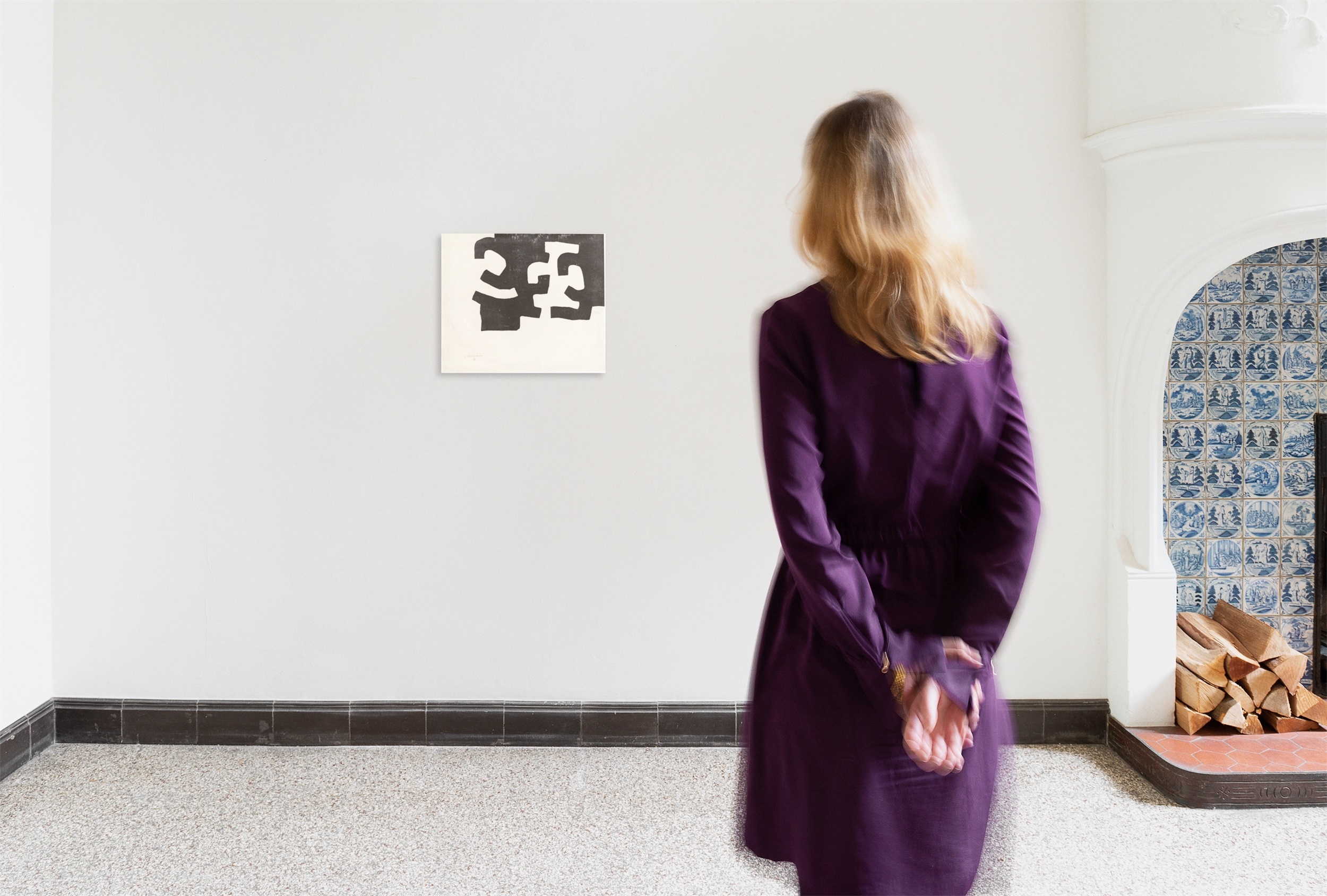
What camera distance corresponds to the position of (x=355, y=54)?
2959mm

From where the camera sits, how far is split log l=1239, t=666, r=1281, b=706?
2.86 m

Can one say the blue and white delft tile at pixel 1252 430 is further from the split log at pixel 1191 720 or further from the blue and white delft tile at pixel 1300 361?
the split log at pixel 1191 720

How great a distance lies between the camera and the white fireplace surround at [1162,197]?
251cm

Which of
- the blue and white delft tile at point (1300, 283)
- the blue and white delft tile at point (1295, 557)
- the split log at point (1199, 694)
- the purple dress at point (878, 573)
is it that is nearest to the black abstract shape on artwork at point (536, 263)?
the purple dress at point (878, 573)

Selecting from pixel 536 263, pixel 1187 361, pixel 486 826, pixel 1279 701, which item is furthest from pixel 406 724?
pixel 1187 361

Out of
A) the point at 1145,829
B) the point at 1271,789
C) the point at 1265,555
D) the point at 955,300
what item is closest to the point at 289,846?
the point at 955,300

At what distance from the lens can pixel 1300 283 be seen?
333 centimetres

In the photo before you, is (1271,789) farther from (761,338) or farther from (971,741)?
(761,338)

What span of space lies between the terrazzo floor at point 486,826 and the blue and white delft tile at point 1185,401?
1.43m

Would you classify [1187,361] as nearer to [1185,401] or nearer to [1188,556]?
[1185,401]

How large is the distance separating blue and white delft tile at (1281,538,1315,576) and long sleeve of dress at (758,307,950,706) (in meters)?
3.14

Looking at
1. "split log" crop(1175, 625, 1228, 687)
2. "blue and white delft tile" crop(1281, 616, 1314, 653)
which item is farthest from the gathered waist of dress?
"blue and white delft tile" crop(1281, 616, 1314, 653)

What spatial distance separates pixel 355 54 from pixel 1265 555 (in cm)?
410

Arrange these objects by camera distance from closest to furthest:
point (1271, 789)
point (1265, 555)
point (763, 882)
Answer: point (763, 882)
point (1271, 789)
point (1265, 555)
